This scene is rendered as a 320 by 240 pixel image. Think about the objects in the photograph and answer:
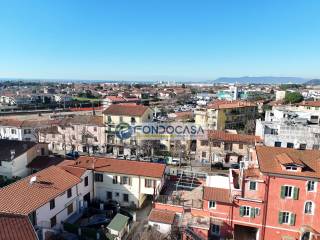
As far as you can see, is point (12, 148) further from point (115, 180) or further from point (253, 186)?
point (253, 186)

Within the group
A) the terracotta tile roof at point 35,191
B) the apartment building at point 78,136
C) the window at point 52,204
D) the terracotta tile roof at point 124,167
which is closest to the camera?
the terracotta tile roof at point 35,191

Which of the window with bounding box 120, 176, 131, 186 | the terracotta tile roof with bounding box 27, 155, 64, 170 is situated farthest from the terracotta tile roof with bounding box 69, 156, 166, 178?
the terracotta tile roof with bounding box 27, 155, 64, 170

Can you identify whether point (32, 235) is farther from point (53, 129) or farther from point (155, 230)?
point (53, 129)

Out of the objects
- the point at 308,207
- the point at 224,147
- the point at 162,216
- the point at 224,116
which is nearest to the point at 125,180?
the point at 162,216

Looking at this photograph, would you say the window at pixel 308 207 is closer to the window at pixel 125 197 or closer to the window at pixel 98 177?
the window at pixel 125 197

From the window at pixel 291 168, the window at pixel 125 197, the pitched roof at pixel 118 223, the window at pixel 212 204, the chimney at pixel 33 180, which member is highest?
the window at pixel 291 168

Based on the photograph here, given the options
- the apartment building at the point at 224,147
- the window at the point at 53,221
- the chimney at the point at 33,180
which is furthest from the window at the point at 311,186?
the chimney at the point at 33,180

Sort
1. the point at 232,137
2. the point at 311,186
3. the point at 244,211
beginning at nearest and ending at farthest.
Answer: the point at 311,186
the point at 244,211
the point at 232,137

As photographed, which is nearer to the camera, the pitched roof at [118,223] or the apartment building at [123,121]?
the pitched roof at [118,223]
